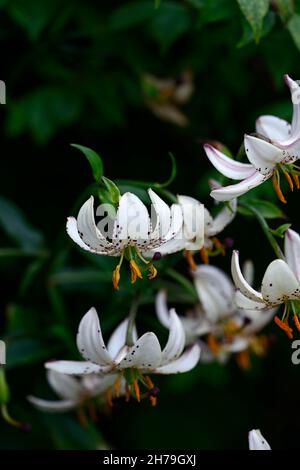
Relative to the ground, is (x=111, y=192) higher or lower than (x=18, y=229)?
higher

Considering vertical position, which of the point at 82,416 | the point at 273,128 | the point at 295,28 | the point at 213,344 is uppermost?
the point at 295,28

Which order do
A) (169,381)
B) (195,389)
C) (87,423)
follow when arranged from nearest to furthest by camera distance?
1. (87,423)
2. (169,381)
3. (195,389)

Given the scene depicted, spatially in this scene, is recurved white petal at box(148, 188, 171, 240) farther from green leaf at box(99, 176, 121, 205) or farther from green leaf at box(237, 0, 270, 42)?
green leaf at box(237, 0, 270, 42)

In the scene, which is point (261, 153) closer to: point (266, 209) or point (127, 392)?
point (266, 209)

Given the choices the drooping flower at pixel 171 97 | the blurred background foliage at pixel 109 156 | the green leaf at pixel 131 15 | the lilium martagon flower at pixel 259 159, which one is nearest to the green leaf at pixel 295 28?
the blurred background foliage at pixel 109 156

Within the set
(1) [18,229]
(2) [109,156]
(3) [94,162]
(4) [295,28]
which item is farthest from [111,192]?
(2) [109,156]

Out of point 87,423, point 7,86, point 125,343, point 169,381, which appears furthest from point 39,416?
point 7,86
